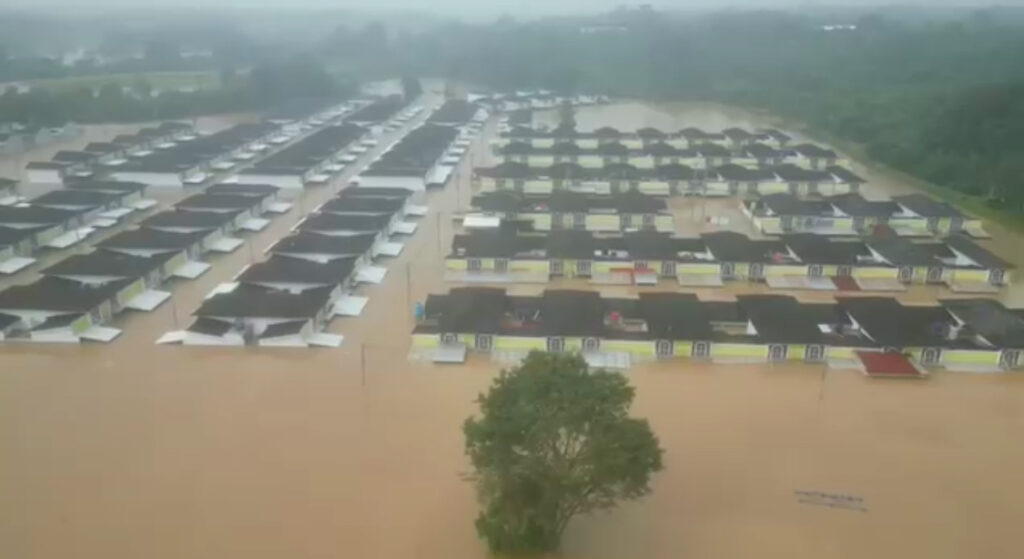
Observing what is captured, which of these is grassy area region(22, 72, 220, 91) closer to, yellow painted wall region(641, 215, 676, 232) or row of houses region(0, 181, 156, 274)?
row of houses region(0, 181, 156, 274)

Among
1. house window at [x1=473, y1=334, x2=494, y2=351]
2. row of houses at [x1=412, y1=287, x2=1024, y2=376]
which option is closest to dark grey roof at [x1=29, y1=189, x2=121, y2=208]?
row of houses at [x1=412, y1=287, x2=1024, y2=376]

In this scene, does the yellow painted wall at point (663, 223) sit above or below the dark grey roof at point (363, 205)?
below

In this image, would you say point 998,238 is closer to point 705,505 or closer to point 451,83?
point 705,505

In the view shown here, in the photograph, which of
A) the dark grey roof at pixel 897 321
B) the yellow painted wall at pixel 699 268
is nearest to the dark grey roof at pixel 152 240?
the yellow painted wall at pixel 699 268

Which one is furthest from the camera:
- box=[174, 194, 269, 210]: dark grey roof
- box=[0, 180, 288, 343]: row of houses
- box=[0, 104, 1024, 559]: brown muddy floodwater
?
box=[174, 194, 269, 210]: dark grey roof

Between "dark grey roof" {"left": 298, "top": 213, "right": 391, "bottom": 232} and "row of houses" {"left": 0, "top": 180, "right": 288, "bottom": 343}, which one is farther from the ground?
"dark grey roof" {"left": 298, "top": 213, "right": 391, "bottom": 232}

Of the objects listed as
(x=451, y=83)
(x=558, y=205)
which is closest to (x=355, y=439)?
(x=558, y=205)

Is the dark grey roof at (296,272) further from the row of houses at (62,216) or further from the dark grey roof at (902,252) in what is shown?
the dark grey roof at (902,252)
